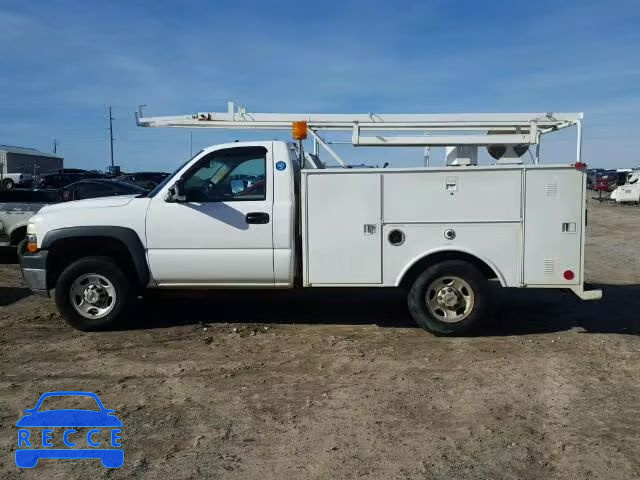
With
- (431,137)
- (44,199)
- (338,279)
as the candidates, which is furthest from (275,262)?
(44,199)

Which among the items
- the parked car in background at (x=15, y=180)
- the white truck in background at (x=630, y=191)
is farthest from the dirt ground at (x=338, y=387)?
the parked car in background at (x=15, y=180)

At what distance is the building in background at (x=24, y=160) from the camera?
69.3 metres

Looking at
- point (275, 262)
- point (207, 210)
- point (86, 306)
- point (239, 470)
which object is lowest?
point (239, 470)

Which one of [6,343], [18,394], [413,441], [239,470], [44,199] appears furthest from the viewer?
[44,199]

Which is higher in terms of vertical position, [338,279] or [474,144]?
[474,144]

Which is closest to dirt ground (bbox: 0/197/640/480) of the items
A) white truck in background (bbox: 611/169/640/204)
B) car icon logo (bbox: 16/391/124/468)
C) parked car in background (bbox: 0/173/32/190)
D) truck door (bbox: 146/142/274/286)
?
car icon logo (bbox: 16/391/124/468)

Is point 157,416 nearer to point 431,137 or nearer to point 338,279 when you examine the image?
point 338,279

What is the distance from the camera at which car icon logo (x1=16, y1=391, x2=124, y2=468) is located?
13.0ft

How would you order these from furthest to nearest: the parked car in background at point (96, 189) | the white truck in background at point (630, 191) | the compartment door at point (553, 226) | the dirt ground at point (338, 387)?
the white truck in background at point (630, 191) → the parked car in background at point (96, 189) → the compartment door at point (553, 226) → the dirt ground at point (338, 387)

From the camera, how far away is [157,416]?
4.63 m

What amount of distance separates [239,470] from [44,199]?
10675mm

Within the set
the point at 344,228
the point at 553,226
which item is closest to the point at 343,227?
the point at 344,228

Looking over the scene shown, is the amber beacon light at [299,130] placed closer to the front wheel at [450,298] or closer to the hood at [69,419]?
the front wheel at [450,298]

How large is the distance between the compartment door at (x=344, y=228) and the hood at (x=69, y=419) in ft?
9.17
